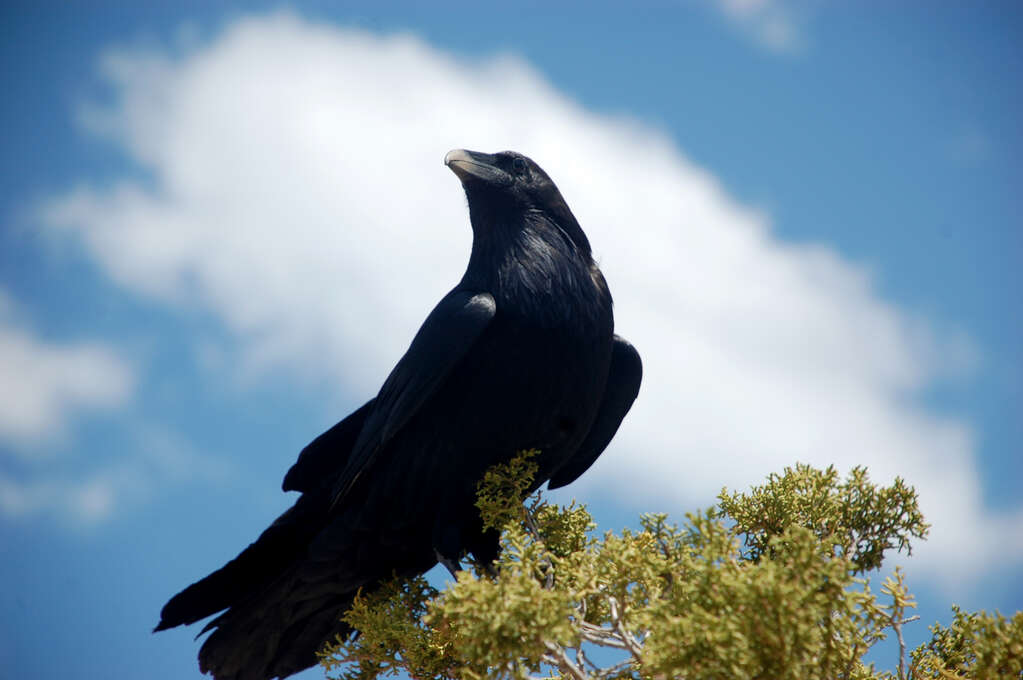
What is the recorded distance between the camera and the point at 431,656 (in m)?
3.28

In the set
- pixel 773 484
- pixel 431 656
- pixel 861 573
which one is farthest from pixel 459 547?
pixel 861 573

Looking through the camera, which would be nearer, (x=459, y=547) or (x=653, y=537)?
(x=653, y=537)

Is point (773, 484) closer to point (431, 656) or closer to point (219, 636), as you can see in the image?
point (431, 656)

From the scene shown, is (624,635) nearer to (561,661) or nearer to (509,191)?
Answer: (561,661)

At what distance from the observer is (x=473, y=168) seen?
3.97 m

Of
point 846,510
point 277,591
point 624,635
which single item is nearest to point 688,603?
point 624,635

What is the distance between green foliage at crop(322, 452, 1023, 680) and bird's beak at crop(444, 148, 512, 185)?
1.30 metres

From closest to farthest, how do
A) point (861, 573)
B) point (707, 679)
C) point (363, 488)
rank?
point (707, 679) → point (861, 573) → point (363, 488)

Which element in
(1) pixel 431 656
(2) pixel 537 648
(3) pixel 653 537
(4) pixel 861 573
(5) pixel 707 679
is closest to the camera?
(5) pixel 707 679

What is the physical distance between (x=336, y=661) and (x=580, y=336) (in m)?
1.61

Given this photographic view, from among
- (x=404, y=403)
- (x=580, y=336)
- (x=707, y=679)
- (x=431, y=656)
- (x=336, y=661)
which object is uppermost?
(x=404, y=403)

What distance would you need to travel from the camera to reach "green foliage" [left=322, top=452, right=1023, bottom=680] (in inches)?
89.0

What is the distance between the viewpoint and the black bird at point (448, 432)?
3498 millimetres

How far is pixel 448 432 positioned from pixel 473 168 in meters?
1.21
